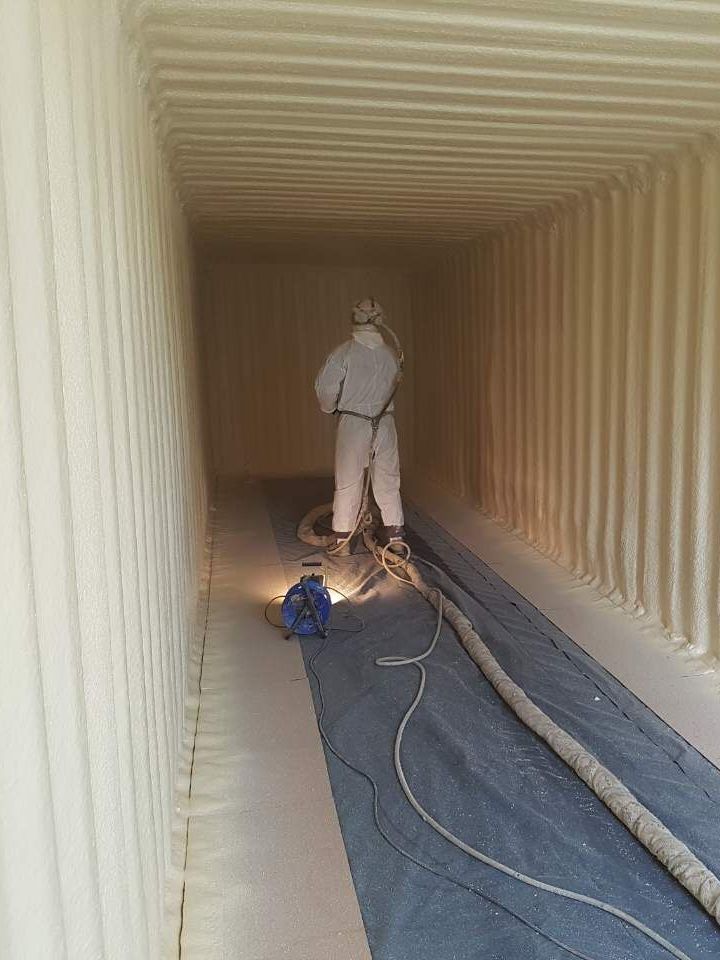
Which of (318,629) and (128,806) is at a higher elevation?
(128,806)

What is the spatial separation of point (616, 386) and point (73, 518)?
339 centimetres

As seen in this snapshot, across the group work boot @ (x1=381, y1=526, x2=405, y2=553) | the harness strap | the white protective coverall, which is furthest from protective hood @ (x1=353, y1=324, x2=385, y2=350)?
work boot @ (x1=381, y1=526, x2=405, y2=553)

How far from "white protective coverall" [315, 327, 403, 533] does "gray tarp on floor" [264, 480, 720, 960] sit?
1.50 meters

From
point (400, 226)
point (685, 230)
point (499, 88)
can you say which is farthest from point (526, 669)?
point (400, 226)

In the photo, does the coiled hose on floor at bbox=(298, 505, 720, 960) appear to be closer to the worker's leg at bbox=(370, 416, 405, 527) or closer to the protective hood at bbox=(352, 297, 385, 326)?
the worker's leg at bbox=(370, 416, 405, 527)

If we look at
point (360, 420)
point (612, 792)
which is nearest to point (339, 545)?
point (360, 420)

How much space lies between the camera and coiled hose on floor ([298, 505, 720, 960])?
191 centimetres

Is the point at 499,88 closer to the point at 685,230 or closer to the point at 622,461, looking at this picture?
the point at 685,230

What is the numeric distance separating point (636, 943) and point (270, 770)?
4.01 ft

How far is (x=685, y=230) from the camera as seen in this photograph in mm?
3299

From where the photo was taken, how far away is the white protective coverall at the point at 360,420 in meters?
5.06

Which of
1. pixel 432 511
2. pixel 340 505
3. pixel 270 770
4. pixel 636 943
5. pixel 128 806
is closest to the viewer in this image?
pixel 128 806

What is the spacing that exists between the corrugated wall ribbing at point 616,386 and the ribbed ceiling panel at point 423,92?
33 cm

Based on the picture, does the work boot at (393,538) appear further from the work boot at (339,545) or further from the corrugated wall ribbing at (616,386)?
the corrugated wall ribbing at (616,386)
